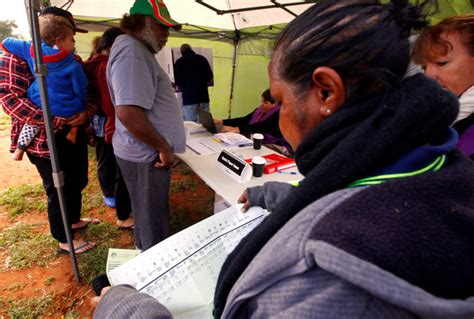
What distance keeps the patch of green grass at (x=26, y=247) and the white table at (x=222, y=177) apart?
4.73ft

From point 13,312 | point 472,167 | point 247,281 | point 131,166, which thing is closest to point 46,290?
point 13,312

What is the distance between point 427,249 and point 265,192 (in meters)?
0.66

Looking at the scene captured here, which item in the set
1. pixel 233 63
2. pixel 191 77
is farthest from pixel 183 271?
pixel 233 63

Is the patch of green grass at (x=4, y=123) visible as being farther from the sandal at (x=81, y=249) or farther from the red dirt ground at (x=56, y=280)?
the sandal at (x=81, y=249)

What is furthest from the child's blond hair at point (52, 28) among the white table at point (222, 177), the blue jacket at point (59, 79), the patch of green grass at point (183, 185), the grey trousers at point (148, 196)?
the patch of green grass at point (183, 185)

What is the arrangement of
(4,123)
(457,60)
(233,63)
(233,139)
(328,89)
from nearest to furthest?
(328,89)
(457,60)
(233,139)
(233,63)
(4,123)

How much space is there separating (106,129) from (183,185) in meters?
1.73

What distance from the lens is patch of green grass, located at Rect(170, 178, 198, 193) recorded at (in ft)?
11.6

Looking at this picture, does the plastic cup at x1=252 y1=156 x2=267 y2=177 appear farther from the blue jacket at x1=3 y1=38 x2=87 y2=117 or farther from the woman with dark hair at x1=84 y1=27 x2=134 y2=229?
the blue jacket at x1=3 y1=38 x2=87 y2=117

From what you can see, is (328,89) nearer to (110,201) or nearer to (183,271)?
(183,271)

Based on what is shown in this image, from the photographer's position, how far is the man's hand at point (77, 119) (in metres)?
1.87

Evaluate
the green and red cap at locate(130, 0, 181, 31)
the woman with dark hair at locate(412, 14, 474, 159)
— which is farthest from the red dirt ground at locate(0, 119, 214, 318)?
the woman with dark hair at locate(412, 14, 474, 159)

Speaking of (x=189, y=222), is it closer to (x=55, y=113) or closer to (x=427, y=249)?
(x=55, y=113)

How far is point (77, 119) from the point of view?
190cm
